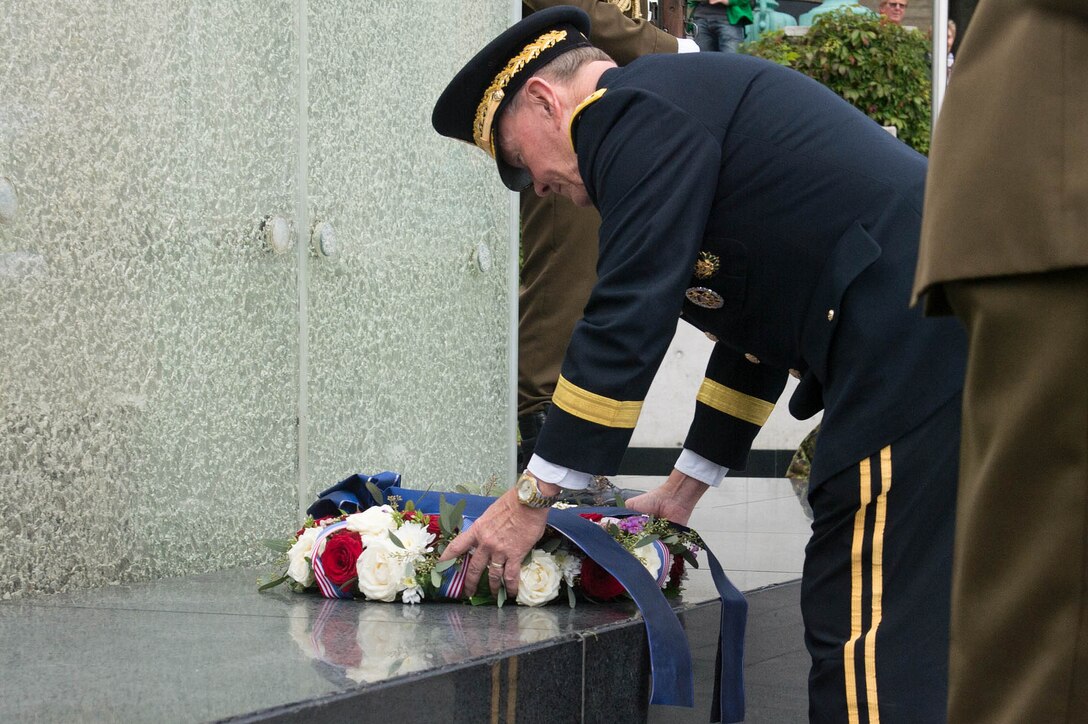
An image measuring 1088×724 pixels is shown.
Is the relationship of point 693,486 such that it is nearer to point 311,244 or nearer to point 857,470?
point 857,470

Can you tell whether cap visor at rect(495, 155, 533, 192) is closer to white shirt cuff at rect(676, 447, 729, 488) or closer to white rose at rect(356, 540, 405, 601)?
white shirt cuff at rect(676, 447, 729, 488)

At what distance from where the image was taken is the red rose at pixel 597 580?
2.88 meters

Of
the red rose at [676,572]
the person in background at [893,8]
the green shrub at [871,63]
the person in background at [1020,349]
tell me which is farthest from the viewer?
the person in background at [893,8]

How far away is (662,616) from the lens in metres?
2.73

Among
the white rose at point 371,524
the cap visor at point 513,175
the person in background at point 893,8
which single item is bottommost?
the white rose at point 371,524

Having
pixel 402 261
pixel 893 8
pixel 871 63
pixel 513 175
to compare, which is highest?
pixel 893 8

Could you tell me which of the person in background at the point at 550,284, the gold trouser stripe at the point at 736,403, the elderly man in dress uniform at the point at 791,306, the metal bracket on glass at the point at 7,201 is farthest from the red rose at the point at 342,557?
the person in background at the point at 550,284

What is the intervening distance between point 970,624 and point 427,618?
5.59ft


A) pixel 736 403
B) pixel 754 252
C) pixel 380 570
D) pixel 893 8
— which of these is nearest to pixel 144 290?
pixel 380 570

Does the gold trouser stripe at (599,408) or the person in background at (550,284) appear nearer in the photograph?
the gold trouser stripe at (599,408)

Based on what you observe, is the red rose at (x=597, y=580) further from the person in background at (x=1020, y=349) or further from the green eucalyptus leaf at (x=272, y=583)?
the person in background at (x=1020, y=349)

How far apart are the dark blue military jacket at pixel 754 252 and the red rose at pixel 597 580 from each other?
20.3 inches

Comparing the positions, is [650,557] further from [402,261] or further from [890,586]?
[402,261]

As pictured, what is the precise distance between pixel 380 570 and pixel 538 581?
0.33 metres
